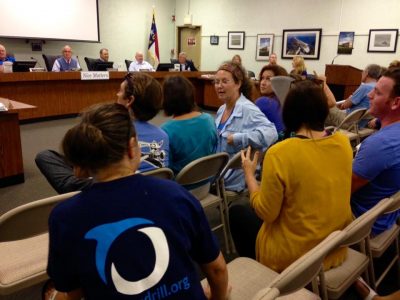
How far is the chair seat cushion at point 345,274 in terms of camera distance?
4.41ft

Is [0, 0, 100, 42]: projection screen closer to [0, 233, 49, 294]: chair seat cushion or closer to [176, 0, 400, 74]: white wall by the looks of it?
[176, 0, 400, 74]: white wall

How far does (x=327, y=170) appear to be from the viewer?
1.32 metres

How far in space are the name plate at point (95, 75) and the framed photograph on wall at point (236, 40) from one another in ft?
14.0

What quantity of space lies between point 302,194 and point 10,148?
3.09 meters

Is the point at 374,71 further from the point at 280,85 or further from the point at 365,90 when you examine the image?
the point at 280,85

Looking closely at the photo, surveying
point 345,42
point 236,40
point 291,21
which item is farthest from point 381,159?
point 236,40

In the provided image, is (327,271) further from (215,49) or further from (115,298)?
(215,49)

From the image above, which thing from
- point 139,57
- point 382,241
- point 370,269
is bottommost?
point 370,269

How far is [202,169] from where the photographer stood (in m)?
1.86

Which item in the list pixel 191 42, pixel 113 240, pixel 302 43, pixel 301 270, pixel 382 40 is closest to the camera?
pixel 113 240

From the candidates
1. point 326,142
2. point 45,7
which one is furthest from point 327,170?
point 45,7

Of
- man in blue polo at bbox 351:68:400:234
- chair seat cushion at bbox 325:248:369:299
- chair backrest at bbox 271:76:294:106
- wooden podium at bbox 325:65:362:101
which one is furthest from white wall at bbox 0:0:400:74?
chair seat cushion at bbox 325:248:369:299

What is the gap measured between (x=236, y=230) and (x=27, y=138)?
442 cm

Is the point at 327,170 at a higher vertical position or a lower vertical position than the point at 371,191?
higher
